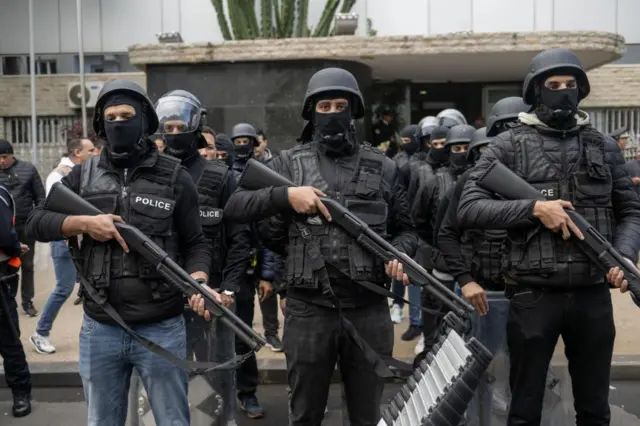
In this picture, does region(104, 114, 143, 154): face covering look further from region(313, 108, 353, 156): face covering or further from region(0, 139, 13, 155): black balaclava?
region(0, 139, 13, 155): black balaclava

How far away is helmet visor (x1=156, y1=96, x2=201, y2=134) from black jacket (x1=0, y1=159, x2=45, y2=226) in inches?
162

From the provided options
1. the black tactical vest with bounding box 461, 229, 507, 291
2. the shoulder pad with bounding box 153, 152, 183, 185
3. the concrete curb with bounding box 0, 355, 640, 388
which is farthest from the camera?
the concrete curb with bounding box 0, 355, 640, 388

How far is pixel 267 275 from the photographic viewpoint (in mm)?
5414

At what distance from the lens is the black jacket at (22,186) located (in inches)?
319

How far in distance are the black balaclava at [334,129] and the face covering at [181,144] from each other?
39.4 inches

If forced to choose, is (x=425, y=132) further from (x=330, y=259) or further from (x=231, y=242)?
(x=330, y=259)

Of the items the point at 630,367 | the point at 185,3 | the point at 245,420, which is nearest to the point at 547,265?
the point at 245,420

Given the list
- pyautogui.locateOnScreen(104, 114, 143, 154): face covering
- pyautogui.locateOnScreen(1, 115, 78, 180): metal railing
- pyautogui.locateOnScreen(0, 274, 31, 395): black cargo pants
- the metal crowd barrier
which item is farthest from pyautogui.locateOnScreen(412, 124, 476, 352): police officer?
pyautogui.locateOnScreen(1, 115, 78, 180): metal railing

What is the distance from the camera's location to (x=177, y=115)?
14.6 ft

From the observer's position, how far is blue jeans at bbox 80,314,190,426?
134 inches

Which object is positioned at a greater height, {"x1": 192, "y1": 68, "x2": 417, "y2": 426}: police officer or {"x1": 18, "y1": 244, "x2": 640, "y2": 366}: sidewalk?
{"x1": 192, "y1": 68, "x2": 417, "y2": 426}: police officer

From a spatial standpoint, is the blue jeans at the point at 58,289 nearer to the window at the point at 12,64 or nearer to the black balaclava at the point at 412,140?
the black balaclava at the point at 412,140

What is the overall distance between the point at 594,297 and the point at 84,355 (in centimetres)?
Answer: 233

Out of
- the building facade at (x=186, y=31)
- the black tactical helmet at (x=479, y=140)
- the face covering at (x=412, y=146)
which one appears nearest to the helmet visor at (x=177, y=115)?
the black tactical helmet at (x=479, y=140)
